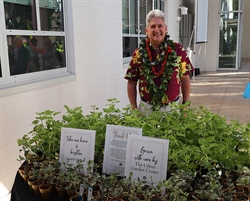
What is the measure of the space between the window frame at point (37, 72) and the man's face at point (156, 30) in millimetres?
1224

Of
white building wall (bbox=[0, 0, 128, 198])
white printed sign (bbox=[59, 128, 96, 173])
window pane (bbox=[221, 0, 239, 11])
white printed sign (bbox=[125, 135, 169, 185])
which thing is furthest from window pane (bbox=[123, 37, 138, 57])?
window pane (bbox=[221, 0, 239, 11])

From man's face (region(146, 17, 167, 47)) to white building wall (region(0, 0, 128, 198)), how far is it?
4.18ft

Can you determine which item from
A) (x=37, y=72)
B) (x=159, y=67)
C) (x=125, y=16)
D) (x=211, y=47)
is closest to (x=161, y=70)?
(x=159, y=67)

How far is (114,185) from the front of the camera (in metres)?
1.12

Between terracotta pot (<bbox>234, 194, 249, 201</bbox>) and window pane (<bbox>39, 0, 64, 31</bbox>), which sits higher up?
window pane (<bbox>39, 0, 64, 31</bbox>)

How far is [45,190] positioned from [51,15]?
235cm

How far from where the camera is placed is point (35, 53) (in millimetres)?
2891

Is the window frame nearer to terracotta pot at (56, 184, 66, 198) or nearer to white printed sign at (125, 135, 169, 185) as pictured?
terracotta pot at (56, 184, 66, 198)

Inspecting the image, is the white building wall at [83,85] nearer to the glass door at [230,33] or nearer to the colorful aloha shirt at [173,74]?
the colorful aloha shirt at [173,74]

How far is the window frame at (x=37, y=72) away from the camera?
2459 mm

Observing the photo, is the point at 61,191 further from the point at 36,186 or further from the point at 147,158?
the point at 147,158

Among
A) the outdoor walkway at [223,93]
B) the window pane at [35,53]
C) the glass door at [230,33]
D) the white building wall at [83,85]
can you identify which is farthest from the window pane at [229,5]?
the window pane at [35,53]

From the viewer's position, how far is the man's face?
213cm

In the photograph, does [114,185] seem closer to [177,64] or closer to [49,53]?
[177,64]
